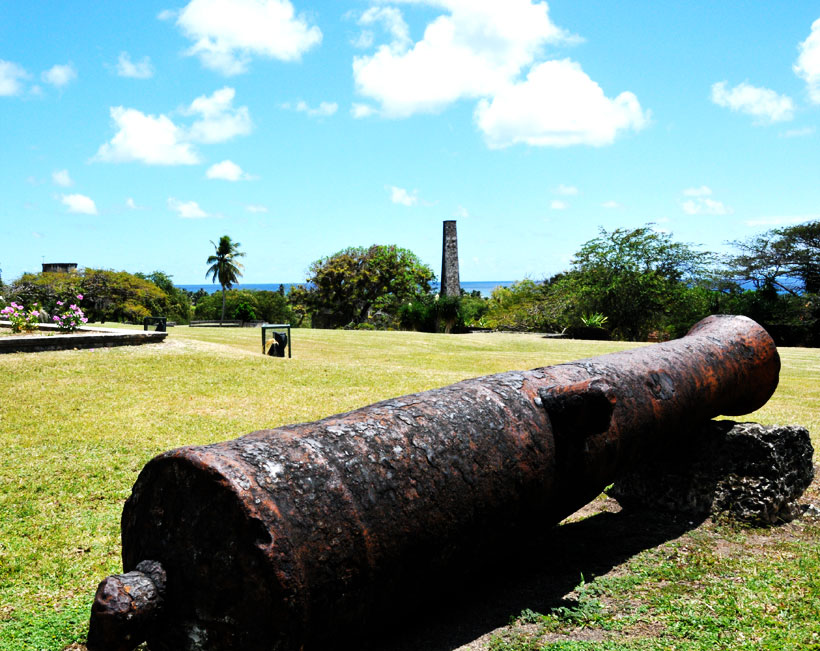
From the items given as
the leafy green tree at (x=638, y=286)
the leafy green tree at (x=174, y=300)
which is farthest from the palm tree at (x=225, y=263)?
the leafy green tree at (x=638, y=286)

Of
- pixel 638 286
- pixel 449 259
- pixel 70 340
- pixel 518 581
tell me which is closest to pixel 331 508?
pixel 518 581

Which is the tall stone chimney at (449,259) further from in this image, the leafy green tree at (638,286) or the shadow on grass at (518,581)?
the shadow on grass at (518,581)

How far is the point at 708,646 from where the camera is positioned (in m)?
3.35

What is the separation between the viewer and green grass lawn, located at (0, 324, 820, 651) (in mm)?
3703

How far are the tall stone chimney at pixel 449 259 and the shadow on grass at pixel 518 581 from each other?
4442cm

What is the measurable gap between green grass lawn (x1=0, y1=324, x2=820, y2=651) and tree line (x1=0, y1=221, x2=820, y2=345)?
41.7 ft

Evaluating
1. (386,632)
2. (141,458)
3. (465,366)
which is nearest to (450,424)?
(386,632)

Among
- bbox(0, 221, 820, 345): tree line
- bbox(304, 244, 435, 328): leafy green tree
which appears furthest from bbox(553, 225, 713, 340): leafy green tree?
bbox(304, 244, 435, 328): leafy green tree

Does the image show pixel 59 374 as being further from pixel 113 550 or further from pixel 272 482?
pixel 272 482

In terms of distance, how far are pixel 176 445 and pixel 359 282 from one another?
1349 inches

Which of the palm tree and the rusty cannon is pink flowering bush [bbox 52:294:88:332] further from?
the palm tree

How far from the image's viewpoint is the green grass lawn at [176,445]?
12.1 ft

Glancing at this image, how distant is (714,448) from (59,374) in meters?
10.5

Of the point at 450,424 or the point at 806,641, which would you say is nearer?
the point at 450,424
